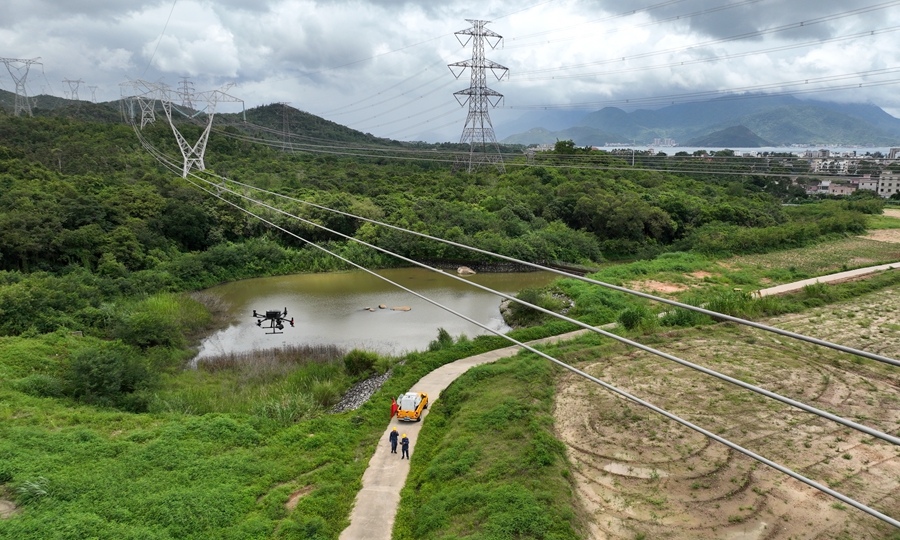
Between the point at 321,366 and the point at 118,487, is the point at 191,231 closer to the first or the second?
the point at 321,366

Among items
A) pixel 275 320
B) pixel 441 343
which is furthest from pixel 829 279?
pixel 275 320

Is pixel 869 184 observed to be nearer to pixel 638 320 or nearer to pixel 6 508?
pixel 638 320

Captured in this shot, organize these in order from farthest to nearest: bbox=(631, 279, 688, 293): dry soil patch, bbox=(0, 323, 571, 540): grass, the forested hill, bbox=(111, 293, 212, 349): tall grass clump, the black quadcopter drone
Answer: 1. the forested hill
2. bbox=(631, 279, 688, 293): dry soil patch
3. the black quadcopter drone
4. bbox=(111, 293, 212, 349): tall grass clump
5. bbox=(0, 323, 571, 540): grass

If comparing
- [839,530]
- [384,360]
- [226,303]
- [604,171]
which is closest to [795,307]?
[839,530]

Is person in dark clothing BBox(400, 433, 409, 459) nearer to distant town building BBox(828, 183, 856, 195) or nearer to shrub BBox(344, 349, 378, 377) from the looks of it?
shrub BBox(344, 349, 378, 377)

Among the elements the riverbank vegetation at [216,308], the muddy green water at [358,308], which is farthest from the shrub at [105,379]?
the muddy green water at [358,308]

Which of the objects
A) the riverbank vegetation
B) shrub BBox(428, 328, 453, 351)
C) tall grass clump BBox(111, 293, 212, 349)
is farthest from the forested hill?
shrub BBox(428, 328, 453, 351)

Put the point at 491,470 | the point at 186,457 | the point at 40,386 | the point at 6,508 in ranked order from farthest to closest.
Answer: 1. the point at 40,386
2. the point at 186,457
3. the point at 491,470
4. the point at 6,508
